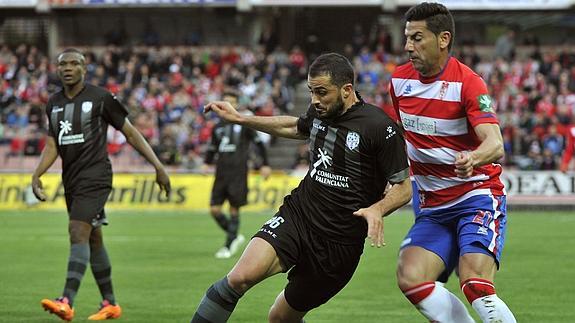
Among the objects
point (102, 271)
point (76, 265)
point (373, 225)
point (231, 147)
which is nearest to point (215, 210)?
point (231, 147)

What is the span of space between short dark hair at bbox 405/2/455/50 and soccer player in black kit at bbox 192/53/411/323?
0.54 m

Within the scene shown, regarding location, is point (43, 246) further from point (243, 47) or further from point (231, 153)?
point (243, 47)

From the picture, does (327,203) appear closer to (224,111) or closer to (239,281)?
(239,281)

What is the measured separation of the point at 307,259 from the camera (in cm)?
717

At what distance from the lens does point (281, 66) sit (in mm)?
36969

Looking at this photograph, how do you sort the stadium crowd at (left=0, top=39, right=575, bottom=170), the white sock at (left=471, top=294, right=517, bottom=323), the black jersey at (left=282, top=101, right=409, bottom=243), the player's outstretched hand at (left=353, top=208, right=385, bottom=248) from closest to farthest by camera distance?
the player's outstretched hand at (left=353, top=208, right=385, bottom=248) < the white sock at (left=471, top=294, right=517, bottom=323) < the black jersey at (left=282, top=101, right=409, bottom=243) < the stadium crowd at (left=0, top=39, right=575, bottom=170)

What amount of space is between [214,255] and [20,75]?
75.3 ft

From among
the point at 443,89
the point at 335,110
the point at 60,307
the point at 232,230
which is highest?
the point at 443,89

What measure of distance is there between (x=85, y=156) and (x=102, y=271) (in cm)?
105

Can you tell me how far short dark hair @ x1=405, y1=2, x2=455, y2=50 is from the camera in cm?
711

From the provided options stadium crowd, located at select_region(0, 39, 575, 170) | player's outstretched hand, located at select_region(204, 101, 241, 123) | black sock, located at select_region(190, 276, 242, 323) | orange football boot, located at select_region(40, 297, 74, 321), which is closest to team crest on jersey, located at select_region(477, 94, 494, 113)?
player's outstretched hand, located at select_region(204, 101, 241, 123)

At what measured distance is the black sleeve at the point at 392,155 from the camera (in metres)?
7.05

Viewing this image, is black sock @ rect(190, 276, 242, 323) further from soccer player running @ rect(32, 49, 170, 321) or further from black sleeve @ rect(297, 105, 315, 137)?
soccer player running @ rect(32, 49, 170, 321)

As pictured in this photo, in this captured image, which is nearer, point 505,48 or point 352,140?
point 352,140
